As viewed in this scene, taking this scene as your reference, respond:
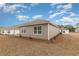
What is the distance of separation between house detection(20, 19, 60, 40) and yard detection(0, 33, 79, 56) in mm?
79

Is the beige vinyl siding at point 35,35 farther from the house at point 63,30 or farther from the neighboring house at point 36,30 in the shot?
the house at point 63,30

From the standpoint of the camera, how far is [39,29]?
5598 millimetres

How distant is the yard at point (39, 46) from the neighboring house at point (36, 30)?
76 mm

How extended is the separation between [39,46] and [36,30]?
0.26 meters

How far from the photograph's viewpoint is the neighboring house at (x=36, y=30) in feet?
18.2

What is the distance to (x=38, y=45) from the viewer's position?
220 inches

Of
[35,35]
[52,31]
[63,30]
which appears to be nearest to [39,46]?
[35,35]

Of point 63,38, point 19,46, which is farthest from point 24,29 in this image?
point 63,38

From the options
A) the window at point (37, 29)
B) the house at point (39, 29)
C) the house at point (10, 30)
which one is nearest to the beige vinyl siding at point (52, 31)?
the house at point (39, 29)

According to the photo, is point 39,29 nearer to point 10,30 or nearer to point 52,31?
point 52,31

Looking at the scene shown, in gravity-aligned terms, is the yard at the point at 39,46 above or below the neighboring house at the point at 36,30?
below

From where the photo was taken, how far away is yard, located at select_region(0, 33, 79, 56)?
5528mm

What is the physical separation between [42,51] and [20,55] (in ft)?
1.15

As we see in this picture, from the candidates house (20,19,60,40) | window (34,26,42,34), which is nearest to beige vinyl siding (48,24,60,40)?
house (20,19,60,40)
